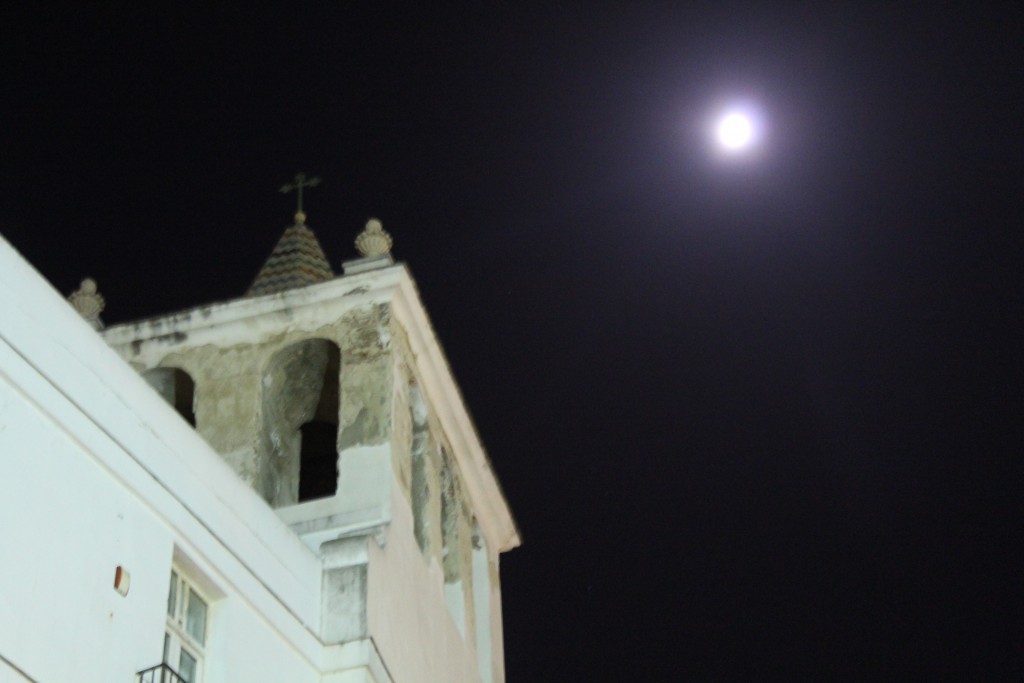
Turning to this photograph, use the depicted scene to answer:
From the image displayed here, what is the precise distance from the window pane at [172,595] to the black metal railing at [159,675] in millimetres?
752

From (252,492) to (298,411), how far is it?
5610mm

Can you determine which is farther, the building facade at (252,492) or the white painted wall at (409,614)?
the white painted wall at (409,614)

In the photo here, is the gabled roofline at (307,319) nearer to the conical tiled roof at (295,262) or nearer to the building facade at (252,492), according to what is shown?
the building facade at (252,492)

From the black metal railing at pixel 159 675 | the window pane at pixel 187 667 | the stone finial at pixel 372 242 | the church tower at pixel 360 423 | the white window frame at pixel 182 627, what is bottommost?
the black metal railing at pixel 159 675

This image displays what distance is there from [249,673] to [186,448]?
6.53ft

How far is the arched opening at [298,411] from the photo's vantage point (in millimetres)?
19500

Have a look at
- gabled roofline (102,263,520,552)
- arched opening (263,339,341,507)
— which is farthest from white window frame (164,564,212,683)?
gabled roofline (102,263,520,552)

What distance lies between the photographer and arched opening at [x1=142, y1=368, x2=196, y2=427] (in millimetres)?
20172

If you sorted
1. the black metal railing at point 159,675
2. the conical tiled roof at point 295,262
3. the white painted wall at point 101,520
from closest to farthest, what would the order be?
the white painted wall at point 101,520
the black metal railing at point 159,675
the conical tiled roof at point 295,262

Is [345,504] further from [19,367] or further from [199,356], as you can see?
[19,367]

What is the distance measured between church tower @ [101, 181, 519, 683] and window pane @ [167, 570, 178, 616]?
10.4 feet

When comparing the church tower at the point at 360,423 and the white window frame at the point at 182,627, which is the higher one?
the church tower at the point at 360,423

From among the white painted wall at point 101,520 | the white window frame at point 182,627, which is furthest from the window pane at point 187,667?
the white painted wall at point 101,520

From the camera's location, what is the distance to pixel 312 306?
19.9 metres
